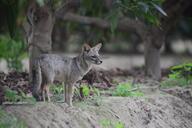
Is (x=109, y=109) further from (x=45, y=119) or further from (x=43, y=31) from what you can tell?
(x=43, y=31)

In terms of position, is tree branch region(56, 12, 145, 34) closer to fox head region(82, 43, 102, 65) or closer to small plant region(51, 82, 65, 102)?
small plant region(51, 82, 65, 102)

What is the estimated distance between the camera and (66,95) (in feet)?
18.7

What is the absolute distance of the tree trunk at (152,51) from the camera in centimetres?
946

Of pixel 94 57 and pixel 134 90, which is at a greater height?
pixel 94 57

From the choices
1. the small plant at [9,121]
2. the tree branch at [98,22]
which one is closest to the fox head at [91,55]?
the small plant at [9,121]

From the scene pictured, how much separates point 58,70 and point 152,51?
14.6 ft

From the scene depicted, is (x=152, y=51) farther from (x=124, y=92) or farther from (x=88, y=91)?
(x=88, y=91)

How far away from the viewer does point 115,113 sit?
590 centimetres

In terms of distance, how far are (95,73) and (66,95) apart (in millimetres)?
1924

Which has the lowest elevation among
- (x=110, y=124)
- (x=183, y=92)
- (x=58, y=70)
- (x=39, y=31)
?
(x=110, y=124)

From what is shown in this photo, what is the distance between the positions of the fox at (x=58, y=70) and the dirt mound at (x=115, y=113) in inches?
10.4

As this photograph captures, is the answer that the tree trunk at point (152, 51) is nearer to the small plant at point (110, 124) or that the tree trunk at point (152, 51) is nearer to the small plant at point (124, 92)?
the small plant at point (124, 92)

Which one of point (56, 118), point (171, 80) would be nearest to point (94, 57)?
point (56, 118)

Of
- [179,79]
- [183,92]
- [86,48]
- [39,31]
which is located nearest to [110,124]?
[86,48]
